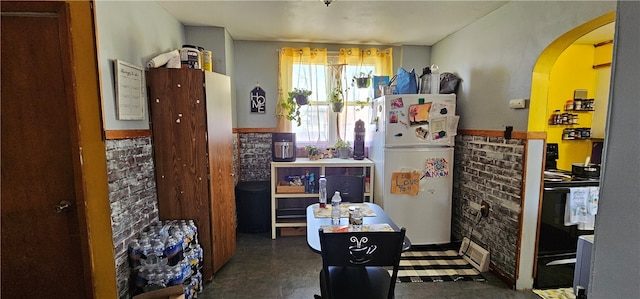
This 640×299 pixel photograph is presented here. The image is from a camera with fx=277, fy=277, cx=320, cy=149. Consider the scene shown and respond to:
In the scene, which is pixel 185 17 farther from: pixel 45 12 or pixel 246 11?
pixel 45 12

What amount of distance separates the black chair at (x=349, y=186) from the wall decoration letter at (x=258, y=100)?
5.23ft

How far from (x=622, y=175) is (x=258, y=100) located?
3430mm

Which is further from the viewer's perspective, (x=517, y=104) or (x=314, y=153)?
(x=314, y=153)

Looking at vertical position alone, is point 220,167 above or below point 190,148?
below

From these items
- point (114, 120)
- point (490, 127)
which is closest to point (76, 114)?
point (114, 120)

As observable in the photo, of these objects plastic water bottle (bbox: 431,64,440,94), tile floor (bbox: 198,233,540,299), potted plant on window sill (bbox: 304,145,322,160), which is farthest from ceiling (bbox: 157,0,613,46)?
tile floor (bbox: 198,233,540,299)

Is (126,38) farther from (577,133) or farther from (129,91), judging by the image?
(577,133)

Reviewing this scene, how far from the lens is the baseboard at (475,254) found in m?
2.60

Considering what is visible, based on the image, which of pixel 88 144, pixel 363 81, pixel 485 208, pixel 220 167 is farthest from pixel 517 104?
pixel 88 144

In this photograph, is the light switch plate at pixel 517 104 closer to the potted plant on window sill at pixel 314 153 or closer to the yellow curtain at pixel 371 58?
the yellow curtain at pixel 371 58

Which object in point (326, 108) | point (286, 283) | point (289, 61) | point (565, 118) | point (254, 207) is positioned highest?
point (289, 61)

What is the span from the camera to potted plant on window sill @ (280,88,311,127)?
343 cm

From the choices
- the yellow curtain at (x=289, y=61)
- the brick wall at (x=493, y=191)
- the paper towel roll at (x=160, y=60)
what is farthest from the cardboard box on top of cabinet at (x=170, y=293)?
the brick wall at (x=493, y=191)

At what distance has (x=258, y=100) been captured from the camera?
3598 millimetres
